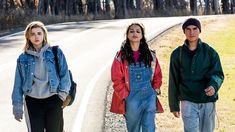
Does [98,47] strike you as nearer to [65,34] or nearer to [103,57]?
[103,57]

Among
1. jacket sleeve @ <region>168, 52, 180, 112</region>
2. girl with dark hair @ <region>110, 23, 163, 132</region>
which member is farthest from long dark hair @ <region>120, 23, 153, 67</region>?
jacket sleeve @ <region>168, 52, 180, 112</region>

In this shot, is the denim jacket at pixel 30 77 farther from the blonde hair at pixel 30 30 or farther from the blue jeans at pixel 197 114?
the blue jeans at pixel 197 114

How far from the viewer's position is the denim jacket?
20.1 ft

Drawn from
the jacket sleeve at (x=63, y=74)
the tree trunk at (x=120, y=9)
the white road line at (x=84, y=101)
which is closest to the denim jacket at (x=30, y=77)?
the jacket sleeve at (x=63, y=74)

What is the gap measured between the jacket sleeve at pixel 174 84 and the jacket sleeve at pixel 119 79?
55 cm

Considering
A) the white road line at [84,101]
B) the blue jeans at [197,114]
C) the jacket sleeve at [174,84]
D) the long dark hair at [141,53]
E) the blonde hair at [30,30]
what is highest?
the blonde hair at [30,30]

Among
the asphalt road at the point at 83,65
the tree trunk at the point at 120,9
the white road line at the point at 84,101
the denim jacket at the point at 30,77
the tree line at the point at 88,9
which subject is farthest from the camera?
the tree trunk at the point at 120,9

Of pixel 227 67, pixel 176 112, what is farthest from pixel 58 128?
pixel 227 67

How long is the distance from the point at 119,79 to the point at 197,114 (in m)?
1.00

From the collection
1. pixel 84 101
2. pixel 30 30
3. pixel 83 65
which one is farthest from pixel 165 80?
pixel 30 30

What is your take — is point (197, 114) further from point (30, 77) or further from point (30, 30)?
point (30, 30)

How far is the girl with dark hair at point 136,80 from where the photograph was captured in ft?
21.1

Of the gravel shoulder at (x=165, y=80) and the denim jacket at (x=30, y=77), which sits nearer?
the denim jacket at (x=30, y=77)

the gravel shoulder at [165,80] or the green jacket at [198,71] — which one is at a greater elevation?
the green jacket at [198,71]
